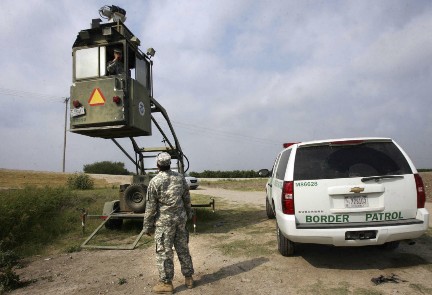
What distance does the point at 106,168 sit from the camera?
49.7m

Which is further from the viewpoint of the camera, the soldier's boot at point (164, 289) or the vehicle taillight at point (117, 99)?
the vehicle taillight at point (117, 99)

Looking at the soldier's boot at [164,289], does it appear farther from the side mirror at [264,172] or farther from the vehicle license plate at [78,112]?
the side mirror at [264,172]

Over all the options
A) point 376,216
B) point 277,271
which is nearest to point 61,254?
point 277,271

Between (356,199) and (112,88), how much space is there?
5130mm

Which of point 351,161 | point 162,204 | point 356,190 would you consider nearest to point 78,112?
point 162,204

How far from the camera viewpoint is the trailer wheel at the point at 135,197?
7971mm

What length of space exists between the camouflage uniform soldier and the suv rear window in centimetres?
178

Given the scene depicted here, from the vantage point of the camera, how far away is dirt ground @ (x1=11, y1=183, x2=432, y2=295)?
4254mm

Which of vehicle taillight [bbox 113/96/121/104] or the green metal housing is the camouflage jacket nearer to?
the green metal housing

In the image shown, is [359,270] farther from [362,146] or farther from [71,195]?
[71,195]

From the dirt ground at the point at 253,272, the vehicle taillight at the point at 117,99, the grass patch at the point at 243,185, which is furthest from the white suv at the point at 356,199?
the grass patch at the point at 243,185

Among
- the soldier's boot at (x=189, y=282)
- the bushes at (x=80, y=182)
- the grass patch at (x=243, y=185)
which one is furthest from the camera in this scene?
the grass patch at (x=243, y=185)

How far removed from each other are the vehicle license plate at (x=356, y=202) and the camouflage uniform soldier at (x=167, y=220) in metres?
2.27

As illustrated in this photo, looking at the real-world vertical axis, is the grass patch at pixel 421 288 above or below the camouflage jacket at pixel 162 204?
below
